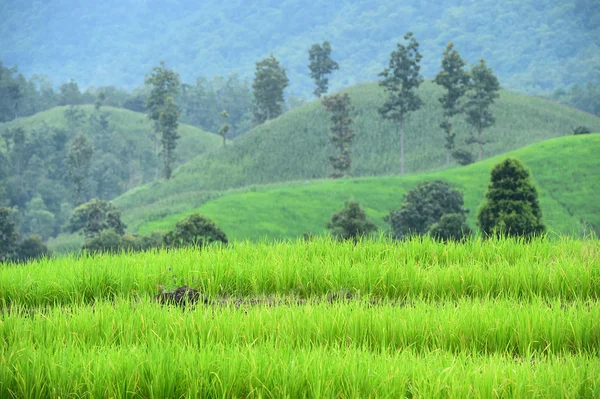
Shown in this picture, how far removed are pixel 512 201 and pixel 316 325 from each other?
113ft

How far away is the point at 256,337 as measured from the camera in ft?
19.7

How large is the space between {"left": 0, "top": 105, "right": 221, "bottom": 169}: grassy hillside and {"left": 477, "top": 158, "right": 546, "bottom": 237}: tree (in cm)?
11058

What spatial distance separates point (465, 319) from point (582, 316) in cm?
119

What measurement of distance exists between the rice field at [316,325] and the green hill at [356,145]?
269 ft

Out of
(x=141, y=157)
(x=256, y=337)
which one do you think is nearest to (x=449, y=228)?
(x=256, y=337)

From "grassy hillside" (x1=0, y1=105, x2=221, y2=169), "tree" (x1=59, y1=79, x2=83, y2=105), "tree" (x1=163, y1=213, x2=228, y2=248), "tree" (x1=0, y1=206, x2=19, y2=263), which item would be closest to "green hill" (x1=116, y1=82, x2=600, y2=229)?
"tree" (x1=0, y1=206, x2=19, y2=263)

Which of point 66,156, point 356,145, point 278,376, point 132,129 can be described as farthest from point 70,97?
point 278,376

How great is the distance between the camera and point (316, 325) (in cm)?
614

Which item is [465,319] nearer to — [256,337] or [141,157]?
[256,337]

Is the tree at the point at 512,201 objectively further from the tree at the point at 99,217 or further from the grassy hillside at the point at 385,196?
the tree at the point at 99,217

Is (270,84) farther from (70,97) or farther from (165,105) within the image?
(70,97)

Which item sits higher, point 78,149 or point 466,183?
point 78,149

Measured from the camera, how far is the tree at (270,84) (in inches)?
4727

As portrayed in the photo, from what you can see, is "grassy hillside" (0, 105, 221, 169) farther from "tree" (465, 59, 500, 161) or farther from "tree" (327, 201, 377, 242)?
"tree" (327, 201, 377, 242)
